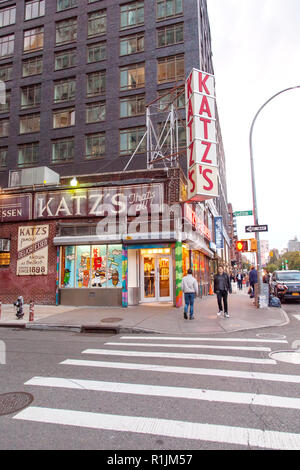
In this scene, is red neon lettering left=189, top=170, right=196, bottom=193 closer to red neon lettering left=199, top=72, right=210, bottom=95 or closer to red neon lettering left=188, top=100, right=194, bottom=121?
red neon lettering left=188, top=100, right=194, bottom=121

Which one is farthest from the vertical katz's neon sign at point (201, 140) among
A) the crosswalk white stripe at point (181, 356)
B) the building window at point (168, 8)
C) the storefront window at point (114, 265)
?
the building window at point (168, 8)

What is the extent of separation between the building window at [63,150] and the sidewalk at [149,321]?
63.4ft

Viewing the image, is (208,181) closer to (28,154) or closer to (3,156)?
(28,154)

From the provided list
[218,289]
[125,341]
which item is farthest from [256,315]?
[125,341]

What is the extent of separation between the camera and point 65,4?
31500 millimetres

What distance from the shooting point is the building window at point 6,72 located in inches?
1266

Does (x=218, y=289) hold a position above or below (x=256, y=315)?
above

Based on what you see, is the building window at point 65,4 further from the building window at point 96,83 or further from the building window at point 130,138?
the building window at point 130,138

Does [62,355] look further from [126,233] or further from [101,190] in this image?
[101,190]

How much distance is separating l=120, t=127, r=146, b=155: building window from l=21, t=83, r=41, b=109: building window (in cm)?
1013

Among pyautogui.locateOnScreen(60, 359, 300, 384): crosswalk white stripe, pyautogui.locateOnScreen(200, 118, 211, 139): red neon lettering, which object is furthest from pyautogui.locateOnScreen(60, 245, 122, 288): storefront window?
pyautogui.locateOnScreen(60, 359, 300, 384): crosswalk white stripe
